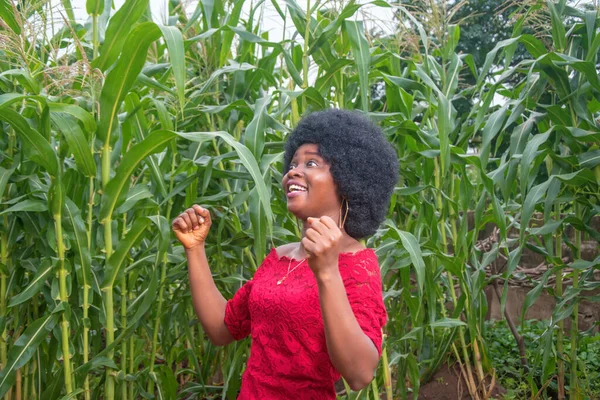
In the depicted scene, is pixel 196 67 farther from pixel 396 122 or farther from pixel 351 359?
pixel 351 359

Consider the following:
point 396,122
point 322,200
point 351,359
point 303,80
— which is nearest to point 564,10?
point 396,122

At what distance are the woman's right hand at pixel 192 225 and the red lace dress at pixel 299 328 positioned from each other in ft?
0.76

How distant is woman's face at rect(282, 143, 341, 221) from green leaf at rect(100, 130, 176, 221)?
404 millimetres

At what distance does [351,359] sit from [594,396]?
2.38 metres

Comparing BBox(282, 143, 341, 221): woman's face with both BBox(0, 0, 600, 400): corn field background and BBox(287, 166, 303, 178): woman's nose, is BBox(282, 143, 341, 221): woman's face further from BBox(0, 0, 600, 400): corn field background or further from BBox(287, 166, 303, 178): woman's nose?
BBox(0, 0, 600, 400): corn field background

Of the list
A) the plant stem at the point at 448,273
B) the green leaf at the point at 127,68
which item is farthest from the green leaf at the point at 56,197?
the plant stem at the point at 448,273

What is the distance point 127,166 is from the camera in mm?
1988

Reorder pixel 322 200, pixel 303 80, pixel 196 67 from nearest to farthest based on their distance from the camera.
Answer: pixel 322 200
pixel 303 80
pixel 196 67

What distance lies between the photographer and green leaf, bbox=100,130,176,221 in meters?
1.88

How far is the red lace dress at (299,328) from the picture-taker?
1.55m

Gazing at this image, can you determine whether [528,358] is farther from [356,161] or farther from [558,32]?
[356,161]

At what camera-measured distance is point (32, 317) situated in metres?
2.78

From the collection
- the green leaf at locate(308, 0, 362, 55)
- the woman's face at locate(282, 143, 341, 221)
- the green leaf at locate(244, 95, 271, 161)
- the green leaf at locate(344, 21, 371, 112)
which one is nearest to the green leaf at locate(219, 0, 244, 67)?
the green leaf at locate(308, 0, 362, 55)

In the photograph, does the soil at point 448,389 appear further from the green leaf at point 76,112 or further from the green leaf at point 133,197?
the green leaf at point 76,112
